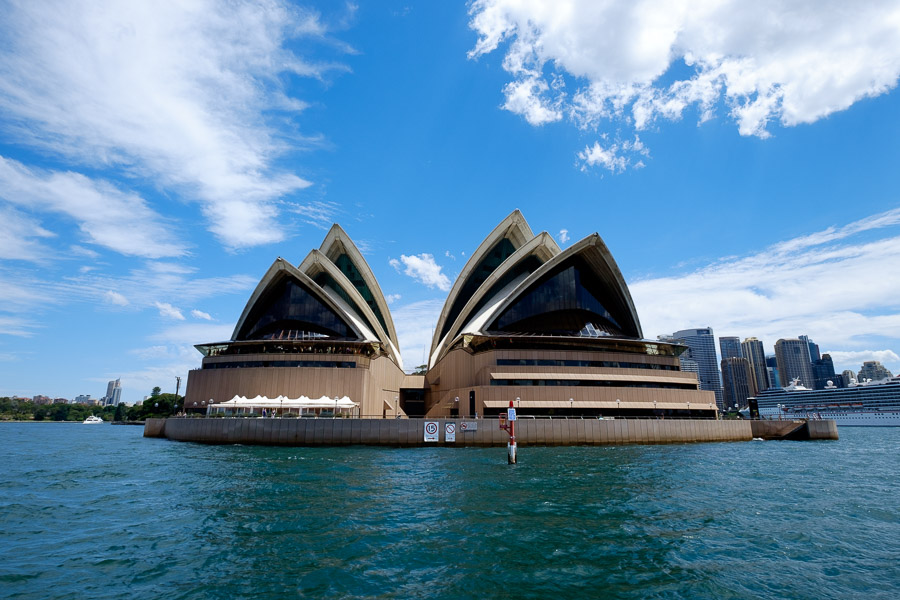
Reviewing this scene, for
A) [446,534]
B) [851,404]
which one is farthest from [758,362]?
[446,534]

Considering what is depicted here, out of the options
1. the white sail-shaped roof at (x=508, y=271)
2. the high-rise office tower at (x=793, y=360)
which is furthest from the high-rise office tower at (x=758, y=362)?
the white sail-shaped roof at (x=508, y=271)

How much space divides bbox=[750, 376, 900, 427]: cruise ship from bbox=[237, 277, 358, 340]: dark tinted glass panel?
84747mm

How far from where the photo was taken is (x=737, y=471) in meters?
22.3

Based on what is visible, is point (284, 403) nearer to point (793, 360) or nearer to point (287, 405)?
point (287, 405)

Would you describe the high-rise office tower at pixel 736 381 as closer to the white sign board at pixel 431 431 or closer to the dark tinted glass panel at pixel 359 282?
the dark tinted glass panel at pixel 359 282

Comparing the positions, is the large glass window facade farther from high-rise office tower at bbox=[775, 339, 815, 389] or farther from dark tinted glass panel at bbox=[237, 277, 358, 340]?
high-rise office tower at bbox=[775, 339, 815, 389]

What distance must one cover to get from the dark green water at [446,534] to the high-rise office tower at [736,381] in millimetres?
173982

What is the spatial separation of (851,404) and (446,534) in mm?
131019

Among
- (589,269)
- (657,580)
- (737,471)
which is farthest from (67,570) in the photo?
(589,269)

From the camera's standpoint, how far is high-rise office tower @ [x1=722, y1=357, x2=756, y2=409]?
17038 centimetres

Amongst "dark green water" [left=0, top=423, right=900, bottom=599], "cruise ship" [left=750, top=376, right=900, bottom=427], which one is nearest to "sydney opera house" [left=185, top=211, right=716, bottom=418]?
"dark green water" [left=0, top=423, right=900, bottom=599]

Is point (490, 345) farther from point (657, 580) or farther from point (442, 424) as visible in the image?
point (657, 580)

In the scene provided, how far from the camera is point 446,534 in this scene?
11055mm

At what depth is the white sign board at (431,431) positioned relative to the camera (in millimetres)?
34562
